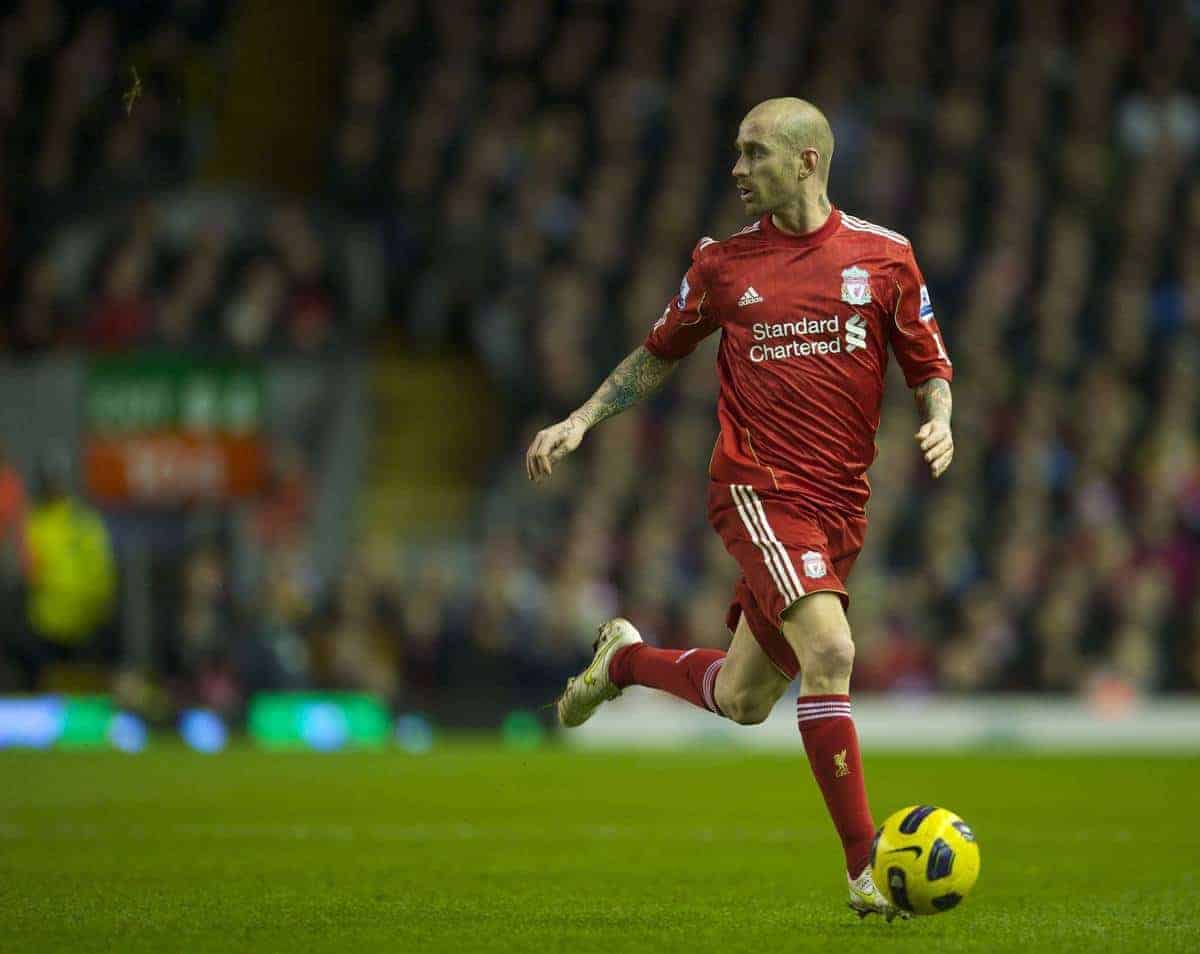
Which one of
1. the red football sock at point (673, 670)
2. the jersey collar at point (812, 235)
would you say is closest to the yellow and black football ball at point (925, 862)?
the red football sock at point (673, 670)

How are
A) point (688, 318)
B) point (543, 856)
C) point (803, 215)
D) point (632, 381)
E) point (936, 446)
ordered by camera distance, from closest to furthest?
point (936, 446)
point (803, 215)
point (688, 318)
point (632, 381)
point (543, 856)

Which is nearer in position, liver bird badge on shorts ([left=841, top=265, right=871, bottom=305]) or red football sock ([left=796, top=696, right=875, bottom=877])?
red football sock ([left=796, top=696, right=875, bottom=877])

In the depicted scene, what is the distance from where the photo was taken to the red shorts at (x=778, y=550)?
6688 millimetres

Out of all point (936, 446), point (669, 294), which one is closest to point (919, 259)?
point (669, 294)

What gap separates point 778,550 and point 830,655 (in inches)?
14.5

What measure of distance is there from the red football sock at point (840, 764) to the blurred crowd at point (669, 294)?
10.2m

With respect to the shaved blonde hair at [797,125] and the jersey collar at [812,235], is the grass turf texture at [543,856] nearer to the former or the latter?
the jersey collar at [812,235]

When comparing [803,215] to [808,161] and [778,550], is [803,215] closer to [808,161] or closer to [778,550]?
[808,161]

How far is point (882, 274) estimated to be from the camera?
6.95 metres

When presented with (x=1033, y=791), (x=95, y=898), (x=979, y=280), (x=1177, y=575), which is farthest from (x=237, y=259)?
(x=95, y=898)

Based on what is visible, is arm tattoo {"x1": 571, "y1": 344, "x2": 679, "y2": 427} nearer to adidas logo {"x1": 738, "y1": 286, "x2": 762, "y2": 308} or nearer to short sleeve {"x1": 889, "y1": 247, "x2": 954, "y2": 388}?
adidas logo {"x1": 738, "y1": 286, "x2": 762, "y2": 308}

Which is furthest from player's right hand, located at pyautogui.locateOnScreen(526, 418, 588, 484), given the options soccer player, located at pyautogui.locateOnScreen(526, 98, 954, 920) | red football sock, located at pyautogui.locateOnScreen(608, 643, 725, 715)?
red football sock, located at pyautogui.locateOnScreen(608, 643, 725, 715)

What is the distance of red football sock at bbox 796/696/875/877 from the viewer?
6547 millimetres

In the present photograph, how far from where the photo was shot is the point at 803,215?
23.0 feet
